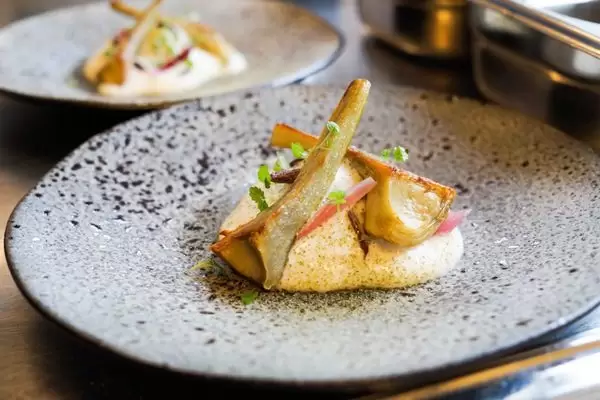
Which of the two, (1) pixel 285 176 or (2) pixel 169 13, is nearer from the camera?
(1) pixel 285 176

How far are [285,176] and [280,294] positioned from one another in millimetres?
153

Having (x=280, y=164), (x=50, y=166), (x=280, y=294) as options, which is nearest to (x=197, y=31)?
(x=50, y=166)

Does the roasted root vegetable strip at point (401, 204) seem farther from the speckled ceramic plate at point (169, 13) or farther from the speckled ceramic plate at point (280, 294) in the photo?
the speckled ceramic plate at point (169, 13)

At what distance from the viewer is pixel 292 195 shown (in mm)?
928

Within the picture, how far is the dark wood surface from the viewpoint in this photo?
32.7 inches

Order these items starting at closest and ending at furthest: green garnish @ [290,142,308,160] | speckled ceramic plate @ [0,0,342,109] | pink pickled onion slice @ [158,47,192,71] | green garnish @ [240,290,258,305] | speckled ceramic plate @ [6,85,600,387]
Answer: speckled ceramic plate @ [6,85,600,387], green garnish @ [240,290,258,305], green garnish @ [290,142,308,160], speckled ceramic plate @ [0,0,342,109], pink pickled onion slice @ [158,47,192,71]

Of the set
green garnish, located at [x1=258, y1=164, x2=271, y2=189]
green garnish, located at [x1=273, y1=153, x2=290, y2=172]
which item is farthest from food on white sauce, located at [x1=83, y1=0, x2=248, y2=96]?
green garnish, located at [x1=258, y1=164, x2=271, y2=189]

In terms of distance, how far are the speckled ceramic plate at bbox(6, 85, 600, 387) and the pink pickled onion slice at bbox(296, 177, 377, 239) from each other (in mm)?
79

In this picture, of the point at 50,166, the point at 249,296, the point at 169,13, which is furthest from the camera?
the point at 169,13

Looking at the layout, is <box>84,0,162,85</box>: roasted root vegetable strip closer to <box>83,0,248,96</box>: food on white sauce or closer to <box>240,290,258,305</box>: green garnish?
<box>83,0,248,96</box>: food on white sauce

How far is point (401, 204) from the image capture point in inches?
37.1

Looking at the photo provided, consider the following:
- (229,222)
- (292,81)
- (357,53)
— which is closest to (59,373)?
(229,222)

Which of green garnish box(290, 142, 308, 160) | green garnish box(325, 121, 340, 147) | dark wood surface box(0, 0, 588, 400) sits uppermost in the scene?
green garnish box(325, 121, 340, 147)

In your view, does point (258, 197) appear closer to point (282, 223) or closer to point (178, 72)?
point (282, 223)
